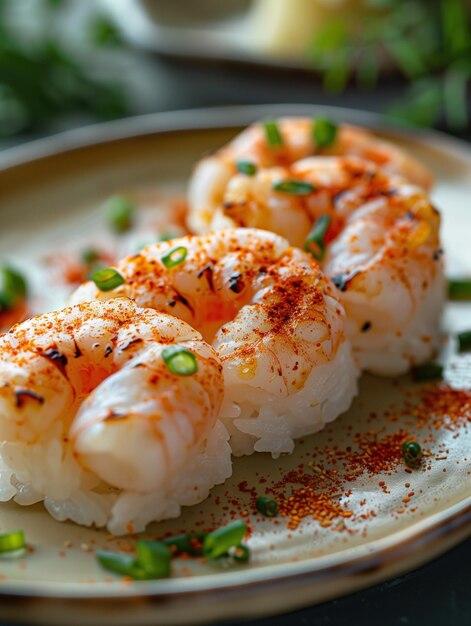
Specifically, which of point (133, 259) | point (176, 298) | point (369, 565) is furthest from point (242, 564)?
point (133, 259)

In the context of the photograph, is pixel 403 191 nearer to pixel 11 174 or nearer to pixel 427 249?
pixel 427 249

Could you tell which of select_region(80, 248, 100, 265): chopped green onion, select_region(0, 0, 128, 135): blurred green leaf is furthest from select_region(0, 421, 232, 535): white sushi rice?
select_region(0, 0, 128, 135): blurred green leaf

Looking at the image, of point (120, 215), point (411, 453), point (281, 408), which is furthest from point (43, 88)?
point (411, 453)

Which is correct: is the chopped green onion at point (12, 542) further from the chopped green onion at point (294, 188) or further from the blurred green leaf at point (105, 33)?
the blurred green leaf at point (105, 33)

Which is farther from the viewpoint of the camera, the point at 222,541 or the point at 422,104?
the point at 422,104

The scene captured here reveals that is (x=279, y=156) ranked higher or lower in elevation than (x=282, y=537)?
higher

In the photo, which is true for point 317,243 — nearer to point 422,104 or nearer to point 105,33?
point 422,104

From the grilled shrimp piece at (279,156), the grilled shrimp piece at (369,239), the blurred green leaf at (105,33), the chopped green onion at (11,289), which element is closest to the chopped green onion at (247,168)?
the grilled shrimp piece at (369,239)
